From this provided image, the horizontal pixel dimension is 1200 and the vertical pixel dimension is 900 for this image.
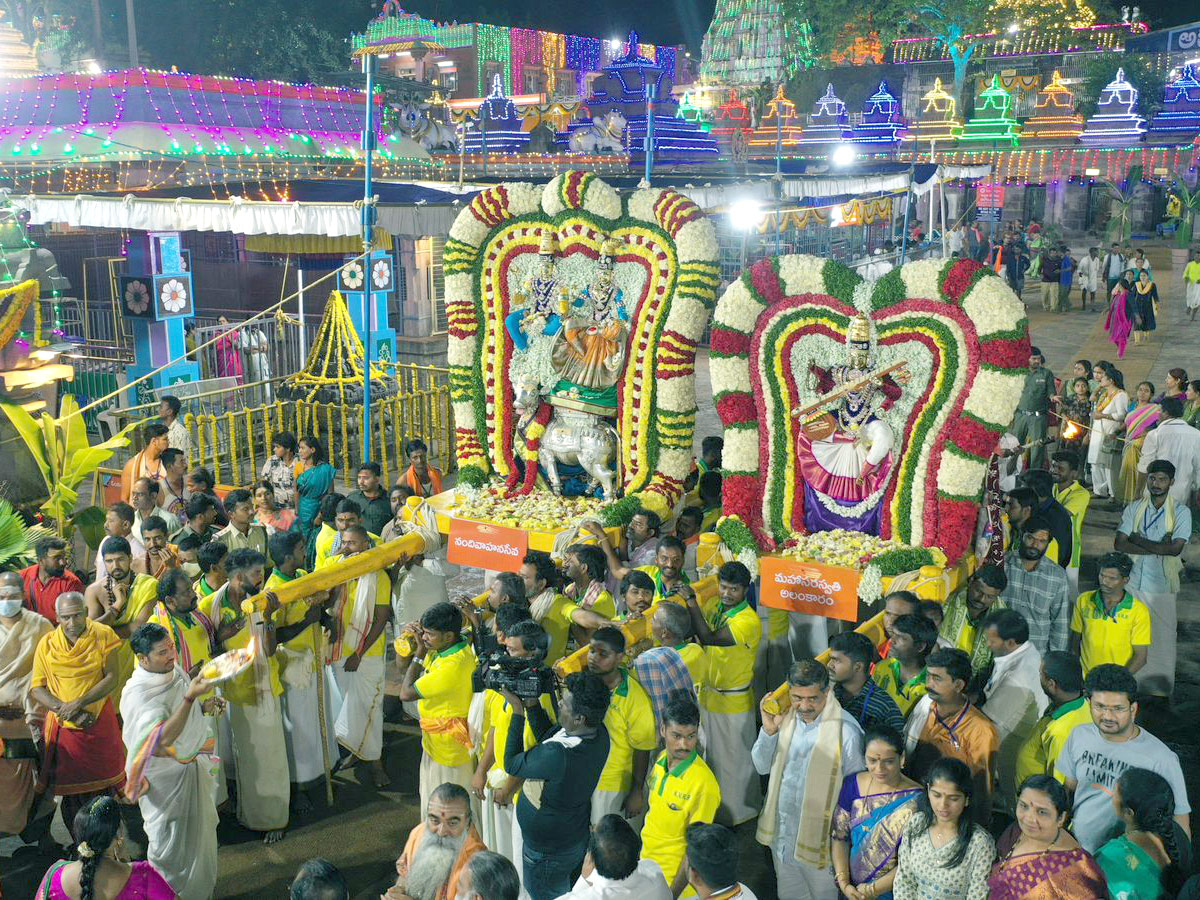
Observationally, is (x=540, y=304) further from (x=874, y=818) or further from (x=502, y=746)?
(x=874, y=818)

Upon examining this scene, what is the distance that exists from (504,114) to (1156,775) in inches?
1479

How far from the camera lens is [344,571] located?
23.2 ft

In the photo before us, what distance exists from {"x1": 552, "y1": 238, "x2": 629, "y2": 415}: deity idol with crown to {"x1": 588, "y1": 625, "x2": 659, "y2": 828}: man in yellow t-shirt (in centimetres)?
389

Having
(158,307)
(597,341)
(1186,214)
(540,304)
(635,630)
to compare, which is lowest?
(635,630)

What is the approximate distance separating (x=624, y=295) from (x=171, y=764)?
493 cm

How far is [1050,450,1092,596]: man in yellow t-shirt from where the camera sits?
8.52 metres

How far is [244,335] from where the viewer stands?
17484 mm

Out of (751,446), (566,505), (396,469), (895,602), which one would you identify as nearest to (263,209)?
(396,469)

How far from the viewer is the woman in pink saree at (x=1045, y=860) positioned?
14.5ft

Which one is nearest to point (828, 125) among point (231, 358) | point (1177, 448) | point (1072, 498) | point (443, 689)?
point (231, 358)

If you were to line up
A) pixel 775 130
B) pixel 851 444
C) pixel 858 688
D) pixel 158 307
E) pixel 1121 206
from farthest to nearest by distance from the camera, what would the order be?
1. pixel 775 130
2. pixel 1121 206
3. pixel 158 307
4. pixel 851 444
5. pixel 858 688

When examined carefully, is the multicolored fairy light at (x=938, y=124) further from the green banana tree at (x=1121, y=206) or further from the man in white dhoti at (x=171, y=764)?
the man in white dhoti at (x=171, y=764)

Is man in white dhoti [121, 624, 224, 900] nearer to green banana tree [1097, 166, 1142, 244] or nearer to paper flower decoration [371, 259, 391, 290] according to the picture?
paper flower decoration [371, 259, 391, 290]

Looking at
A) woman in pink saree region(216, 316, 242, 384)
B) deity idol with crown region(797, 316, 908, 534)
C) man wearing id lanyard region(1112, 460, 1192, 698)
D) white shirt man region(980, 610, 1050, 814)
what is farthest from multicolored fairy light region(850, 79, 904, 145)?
white shirt man region(980, 610, 1050, 814)
